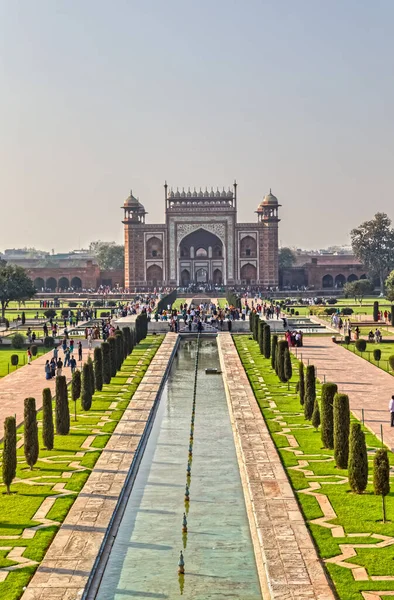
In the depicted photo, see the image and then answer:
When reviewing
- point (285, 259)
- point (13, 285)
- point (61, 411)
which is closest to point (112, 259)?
point (285, 259)

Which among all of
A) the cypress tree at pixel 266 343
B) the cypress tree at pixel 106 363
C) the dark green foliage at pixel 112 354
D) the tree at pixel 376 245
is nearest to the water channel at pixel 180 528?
the cypress tree at pixel 106 363

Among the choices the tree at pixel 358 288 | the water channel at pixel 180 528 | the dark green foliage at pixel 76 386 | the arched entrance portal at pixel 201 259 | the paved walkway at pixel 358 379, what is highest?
the arched entrance portal at pixel 201 259

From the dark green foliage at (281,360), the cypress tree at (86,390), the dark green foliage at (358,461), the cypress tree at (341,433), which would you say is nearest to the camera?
the dark green foliage at (358,461)

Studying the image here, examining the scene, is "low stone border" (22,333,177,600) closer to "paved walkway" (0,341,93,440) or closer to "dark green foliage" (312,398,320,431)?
"paved walkway" (0,341,93,440)

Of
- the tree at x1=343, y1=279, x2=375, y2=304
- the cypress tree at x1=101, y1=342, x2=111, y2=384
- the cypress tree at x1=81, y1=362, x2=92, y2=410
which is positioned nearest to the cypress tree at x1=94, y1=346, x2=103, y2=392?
the cypress tree at x1=101, y1=342, x2=111, y2=384

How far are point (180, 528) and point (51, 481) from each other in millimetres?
2206

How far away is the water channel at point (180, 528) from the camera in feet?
27.3

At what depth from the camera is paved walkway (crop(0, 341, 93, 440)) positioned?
54.4 ft

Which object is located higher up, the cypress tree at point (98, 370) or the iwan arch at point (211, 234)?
the iwan arch at point (211, 234)

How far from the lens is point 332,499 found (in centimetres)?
1038

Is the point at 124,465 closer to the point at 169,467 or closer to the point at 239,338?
the point at 169,467

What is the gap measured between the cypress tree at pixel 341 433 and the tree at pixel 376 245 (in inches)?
2040

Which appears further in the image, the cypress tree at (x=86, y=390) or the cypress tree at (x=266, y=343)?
the cypress tree at (x=266, y=343)

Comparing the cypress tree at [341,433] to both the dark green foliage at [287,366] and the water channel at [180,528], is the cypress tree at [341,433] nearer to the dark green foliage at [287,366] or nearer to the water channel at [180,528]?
the water channel at [180,528]
